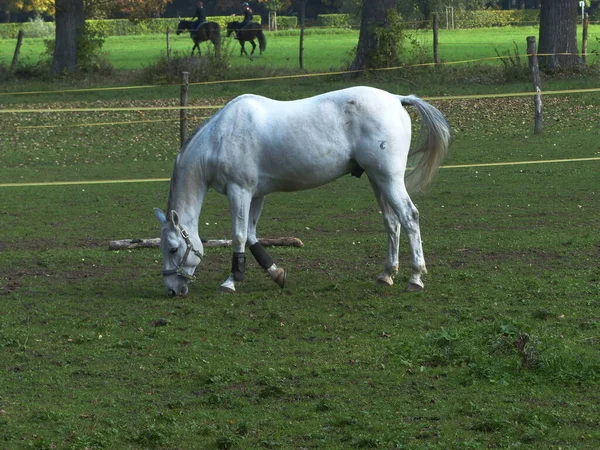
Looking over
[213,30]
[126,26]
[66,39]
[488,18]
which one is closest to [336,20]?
[488,18]

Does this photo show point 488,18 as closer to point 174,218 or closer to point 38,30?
point 38,30

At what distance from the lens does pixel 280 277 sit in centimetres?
957

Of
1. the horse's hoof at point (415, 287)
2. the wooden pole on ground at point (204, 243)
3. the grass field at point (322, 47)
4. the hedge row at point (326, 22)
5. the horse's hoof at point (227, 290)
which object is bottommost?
the horse's hoof at point (227, 290)

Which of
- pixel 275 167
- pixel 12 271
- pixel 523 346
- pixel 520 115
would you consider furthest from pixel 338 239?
pixel 520 115

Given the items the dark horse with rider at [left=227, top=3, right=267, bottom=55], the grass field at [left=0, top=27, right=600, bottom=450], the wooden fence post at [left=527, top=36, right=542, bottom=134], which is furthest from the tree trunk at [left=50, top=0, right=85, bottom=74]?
the grass field at [left=0, top=27, right=600, bottom=450]

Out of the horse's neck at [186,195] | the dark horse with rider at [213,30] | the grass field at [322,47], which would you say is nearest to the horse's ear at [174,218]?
the horse's neck at [186,195]

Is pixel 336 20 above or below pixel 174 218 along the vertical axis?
above

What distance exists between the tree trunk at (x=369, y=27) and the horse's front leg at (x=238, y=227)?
67.2 ft

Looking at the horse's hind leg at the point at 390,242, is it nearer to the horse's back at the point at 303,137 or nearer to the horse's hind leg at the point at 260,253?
the horse's back at the point at 303,137

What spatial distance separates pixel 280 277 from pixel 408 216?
120 centimetres

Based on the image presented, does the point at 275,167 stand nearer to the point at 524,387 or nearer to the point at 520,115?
the point at 524,387

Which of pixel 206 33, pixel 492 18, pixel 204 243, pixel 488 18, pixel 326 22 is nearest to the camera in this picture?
pixel 204 243

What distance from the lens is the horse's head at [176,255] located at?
944cm

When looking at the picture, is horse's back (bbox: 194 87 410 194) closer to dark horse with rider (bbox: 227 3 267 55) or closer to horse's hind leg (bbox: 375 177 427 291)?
horse's hind leg (bbox: 375 177 427 291)
